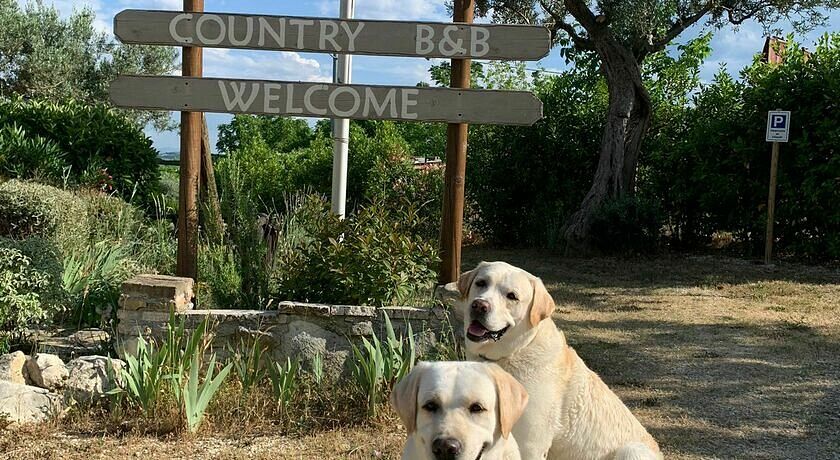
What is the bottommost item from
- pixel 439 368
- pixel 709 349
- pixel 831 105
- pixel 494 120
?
pixel 709 349

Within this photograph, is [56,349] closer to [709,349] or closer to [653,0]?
[709,349]

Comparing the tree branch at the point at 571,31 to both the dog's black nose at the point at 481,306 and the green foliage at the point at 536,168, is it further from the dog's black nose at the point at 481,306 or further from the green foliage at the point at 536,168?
the dog's black nose at the point at 481,306

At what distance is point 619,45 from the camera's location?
13.7m

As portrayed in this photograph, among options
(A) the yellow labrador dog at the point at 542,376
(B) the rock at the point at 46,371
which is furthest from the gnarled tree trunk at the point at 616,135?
(A) the yellow labrador dog at the point at 542,376

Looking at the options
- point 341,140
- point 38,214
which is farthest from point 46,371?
point 341,140

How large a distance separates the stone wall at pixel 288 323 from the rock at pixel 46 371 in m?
0.43

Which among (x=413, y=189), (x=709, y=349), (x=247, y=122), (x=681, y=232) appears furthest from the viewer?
(x=247, y=122)

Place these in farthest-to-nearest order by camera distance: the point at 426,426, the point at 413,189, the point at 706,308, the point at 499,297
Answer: the point at 413,189 < the point at 706,308 < the point at 499,297 < the point at 426,426

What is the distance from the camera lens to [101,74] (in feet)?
76.4

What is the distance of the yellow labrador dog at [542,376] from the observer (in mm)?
3613

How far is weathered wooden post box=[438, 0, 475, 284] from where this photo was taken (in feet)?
20.0

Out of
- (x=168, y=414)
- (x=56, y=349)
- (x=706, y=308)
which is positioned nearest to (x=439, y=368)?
(x=168, y=414)

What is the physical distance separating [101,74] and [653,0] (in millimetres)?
17151

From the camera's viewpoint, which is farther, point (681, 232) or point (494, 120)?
point (681, 232)
